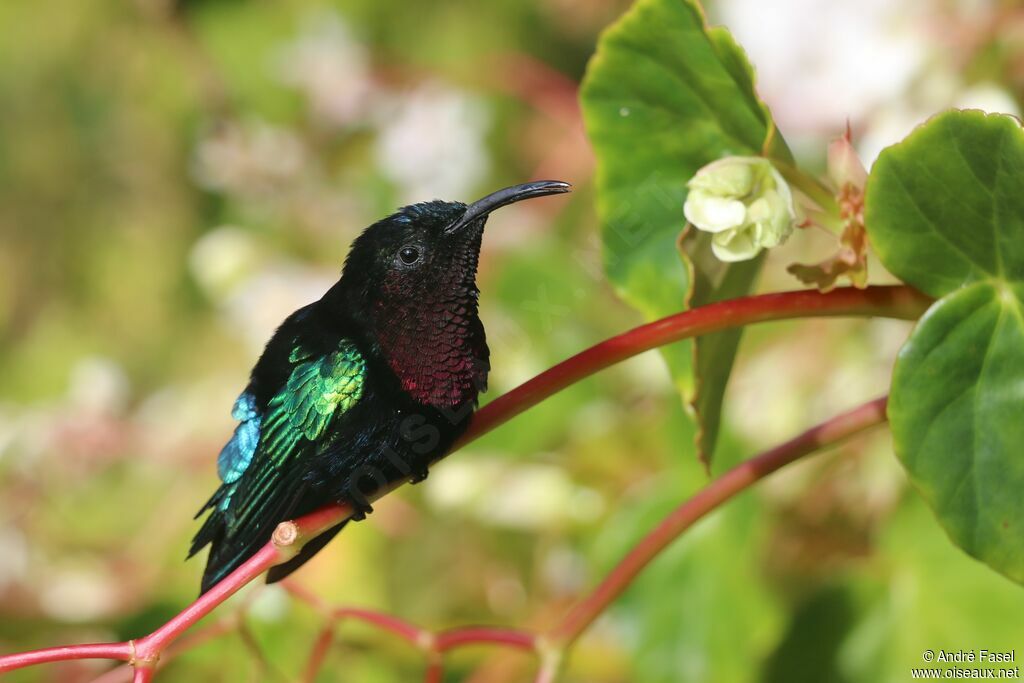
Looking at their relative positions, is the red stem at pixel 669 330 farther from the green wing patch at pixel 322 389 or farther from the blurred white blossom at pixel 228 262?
the blurred white blossom at pixel 228 262

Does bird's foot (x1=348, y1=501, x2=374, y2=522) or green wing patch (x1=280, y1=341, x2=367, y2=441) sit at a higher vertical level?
green wing patch (x1=280, y1=341, x2=367, y2=441)

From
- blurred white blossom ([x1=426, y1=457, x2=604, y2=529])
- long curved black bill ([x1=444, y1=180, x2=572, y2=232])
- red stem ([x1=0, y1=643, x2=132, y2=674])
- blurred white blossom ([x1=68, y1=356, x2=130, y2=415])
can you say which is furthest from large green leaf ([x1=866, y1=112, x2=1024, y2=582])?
blurred white blossom ([x1=68, y1=356, x2=130, y2=415])

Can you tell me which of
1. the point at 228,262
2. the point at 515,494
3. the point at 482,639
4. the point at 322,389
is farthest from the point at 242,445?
the point at 228,262

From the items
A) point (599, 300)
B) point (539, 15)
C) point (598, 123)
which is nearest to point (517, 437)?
point (599, 300)

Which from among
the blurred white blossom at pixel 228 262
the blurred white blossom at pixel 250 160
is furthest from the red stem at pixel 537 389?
the blurred white blossom at pixel 250 160

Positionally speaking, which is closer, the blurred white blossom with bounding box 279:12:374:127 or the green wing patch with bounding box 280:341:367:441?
the green wing patch with bounding box 280:341:367:441

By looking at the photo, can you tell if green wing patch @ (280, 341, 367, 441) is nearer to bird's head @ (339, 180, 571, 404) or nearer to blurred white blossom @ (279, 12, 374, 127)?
bird's head @ (339, 180, 571, 404)

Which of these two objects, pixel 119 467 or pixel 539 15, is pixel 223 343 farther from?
pixel 539 15
